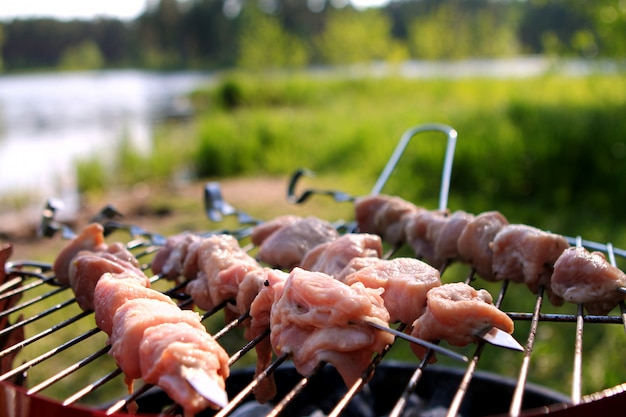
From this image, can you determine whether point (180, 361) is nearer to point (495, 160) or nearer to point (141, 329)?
point (141, 329)

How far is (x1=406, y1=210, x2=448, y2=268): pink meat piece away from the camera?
2.58m

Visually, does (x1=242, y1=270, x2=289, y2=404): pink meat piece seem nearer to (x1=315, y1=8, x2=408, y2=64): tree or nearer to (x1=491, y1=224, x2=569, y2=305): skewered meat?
(x1=491, y1=224, x2=569, y2=305): skewered meat

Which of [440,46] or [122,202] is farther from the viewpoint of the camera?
[440,46]

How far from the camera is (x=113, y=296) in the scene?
189 cm

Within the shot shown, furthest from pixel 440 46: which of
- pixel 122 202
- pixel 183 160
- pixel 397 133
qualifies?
pixel 122 202

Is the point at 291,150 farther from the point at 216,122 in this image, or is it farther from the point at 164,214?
the point at 164,214

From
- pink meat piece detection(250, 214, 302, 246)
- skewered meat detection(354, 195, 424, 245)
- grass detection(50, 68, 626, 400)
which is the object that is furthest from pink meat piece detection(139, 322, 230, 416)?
grass detection(50, 68, 626, 400)

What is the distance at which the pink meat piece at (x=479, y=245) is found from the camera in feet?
7.81

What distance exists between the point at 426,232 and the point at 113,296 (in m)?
1.39

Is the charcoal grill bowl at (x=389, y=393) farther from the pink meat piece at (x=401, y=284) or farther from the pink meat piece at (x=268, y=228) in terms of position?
the pink meat piece at (x=401, y=284)

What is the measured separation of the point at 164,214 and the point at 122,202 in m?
1.02

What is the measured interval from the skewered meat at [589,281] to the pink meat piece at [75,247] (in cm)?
178

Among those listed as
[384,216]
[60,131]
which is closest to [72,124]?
[60,131]

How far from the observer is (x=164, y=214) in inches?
339
